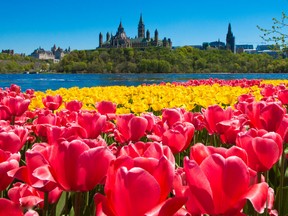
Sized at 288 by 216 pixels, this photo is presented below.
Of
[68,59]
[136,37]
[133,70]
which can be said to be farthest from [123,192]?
[136,37]

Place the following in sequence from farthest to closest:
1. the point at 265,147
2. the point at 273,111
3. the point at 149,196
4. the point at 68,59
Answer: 1. the point at 68,59
2. the point at 273,111
3. the point at 265,147
4. the point at 149,196

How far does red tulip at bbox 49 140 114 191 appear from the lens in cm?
86

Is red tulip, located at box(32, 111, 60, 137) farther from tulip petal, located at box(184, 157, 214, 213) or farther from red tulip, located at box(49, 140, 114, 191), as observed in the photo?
tulip petal, located at box(184, 157, 214, 213)

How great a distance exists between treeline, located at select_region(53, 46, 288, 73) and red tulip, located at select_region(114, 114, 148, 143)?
88990 millimetres

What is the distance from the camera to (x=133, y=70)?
98.4 m

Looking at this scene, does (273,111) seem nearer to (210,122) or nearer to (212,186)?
(210,122)

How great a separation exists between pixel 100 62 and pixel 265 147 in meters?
104

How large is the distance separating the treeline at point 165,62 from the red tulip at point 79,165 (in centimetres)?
8990

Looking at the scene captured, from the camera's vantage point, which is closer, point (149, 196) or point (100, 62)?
point (149, 196)

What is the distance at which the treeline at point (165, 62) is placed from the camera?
95256 mm

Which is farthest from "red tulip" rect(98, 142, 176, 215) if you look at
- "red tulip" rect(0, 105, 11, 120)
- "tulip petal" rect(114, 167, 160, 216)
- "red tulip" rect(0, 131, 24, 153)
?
"red tulip" rect(0, 105, 11, 120)

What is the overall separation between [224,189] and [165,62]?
9640 centimetres

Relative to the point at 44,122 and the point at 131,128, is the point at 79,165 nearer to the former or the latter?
the point at 131,128

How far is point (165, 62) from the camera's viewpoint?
96.4 meters
